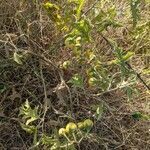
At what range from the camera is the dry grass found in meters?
1.68

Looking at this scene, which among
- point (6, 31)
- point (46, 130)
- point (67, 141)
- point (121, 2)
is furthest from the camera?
point (121, 2)

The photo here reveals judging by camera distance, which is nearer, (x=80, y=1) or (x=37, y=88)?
(x=80, y=1)

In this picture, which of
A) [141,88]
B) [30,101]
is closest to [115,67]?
[141,88]

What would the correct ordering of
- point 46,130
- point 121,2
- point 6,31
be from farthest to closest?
point 121,2
point 6,31
point 46,130

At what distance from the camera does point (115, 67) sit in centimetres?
186

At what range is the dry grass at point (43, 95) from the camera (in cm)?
168

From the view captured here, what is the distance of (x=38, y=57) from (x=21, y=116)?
0.25 m

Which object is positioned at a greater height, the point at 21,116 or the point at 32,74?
the point at 32,74

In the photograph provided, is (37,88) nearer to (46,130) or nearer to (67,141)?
(46,130)

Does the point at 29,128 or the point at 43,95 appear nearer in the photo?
the point at 29,128

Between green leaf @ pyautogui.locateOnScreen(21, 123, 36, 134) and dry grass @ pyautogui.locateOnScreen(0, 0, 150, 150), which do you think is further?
dry grass @ pyautogui.locateOnScreen(0, 0, 150, 150)

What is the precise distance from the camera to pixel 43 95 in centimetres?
172

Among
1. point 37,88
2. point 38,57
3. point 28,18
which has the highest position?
point 28,18

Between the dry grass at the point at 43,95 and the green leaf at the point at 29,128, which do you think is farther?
the dry grass at the point at 43,95
